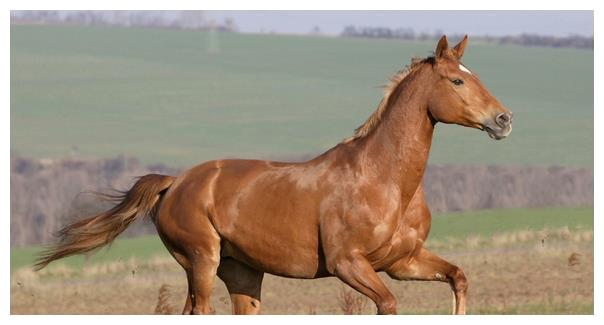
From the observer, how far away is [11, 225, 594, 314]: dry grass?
667 inches

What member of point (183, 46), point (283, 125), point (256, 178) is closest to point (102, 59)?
point (183, 46)

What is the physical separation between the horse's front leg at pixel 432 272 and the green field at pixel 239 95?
2901 centimetres

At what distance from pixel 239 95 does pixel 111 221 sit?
41797 millimetres

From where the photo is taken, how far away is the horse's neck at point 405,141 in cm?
895

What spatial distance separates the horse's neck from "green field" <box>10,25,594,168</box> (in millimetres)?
29235

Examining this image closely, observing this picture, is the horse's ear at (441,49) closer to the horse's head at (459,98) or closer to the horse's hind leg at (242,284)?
the horse's head at (459,98)

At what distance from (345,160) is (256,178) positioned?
2.35 ft

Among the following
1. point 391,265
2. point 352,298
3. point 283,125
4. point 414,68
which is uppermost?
point 414,68

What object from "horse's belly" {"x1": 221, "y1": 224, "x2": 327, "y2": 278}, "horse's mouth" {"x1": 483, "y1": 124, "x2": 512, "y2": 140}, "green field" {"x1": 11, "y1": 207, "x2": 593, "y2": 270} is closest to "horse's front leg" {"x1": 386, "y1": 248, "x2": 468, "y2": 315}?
"horse's belly" {"x1": 221, "y1": 224, "x2": 327, "y2": 278}

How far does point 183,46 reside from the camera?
59781 millimetres

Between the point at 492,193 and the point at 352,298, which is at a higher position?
the point at 352,298

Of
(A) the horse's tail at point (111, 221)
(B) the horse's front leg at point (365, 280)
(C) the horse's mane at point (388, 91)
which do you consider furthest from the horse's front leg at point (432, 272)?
(A) the horse's tail at point (111, 221)

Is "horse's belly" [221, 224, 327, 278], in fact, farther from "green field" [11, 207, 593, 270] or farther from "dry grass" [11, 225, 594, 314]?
"green field" [11, 207, 593, 270]

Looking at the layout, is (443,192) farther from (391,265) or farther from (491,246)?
(391,265)
